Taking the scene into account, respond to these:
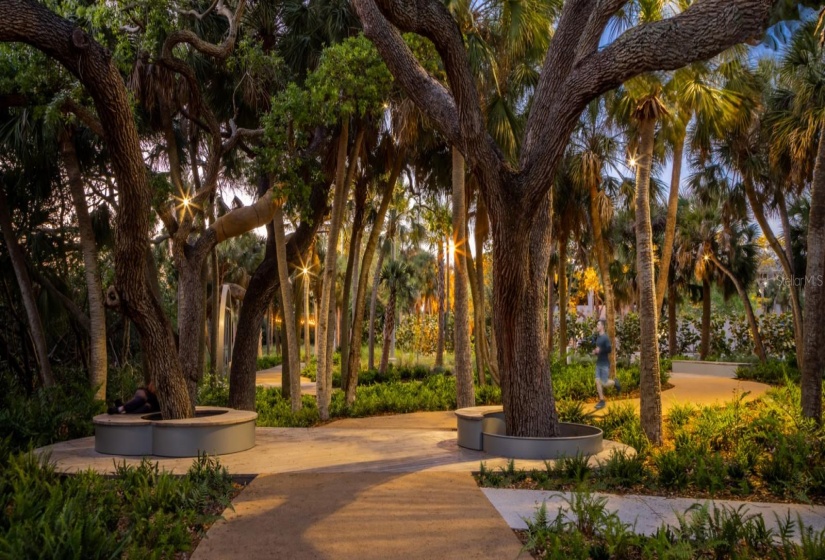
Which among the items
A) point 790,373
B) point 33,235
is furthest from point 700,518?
point 790,373

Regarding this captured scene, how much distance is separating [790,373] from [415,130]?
13.9 metres

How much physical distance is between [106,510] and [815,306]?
9190mm

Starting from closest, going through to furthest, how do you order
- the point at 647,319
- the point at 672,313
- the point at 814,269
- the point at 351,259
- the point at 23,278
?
the point at 814,269 → the point at 647,319 → the point at 23,278 → the point at 351,259 → the point at 672,313

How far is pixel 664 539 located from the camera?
16.0 ft

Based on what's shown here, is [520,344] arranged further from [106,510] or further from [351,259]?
[351,259]

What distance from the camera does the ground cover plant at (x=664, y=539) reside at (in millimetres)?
4781

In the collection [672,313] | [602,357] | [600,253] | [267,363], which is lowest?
[267,363]

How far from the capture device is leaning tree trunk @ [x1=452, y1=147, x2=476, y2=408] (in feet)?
43.9

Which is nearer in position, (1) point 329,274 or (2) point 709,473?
(2) point 709,473

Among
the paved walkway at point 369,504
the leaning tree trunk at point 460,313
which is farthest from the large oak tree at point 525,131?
the leaning tree trunk at point 460,313

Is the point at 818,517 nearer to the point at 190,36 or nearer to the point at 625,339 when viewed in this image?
the point at 190,36

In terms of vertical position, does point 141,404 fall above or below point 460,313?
below

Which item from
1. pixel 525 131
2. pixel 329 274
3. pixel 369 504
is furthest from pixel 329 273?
pixel 369 504

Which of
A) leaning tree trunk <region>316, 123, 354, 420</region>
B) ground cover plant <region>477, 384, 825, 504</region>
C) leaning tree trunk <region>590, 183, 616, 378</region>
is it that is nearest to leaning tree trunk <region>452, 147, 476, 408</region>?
leaning tree trunk <region>316, 123, 354, 420</region>
